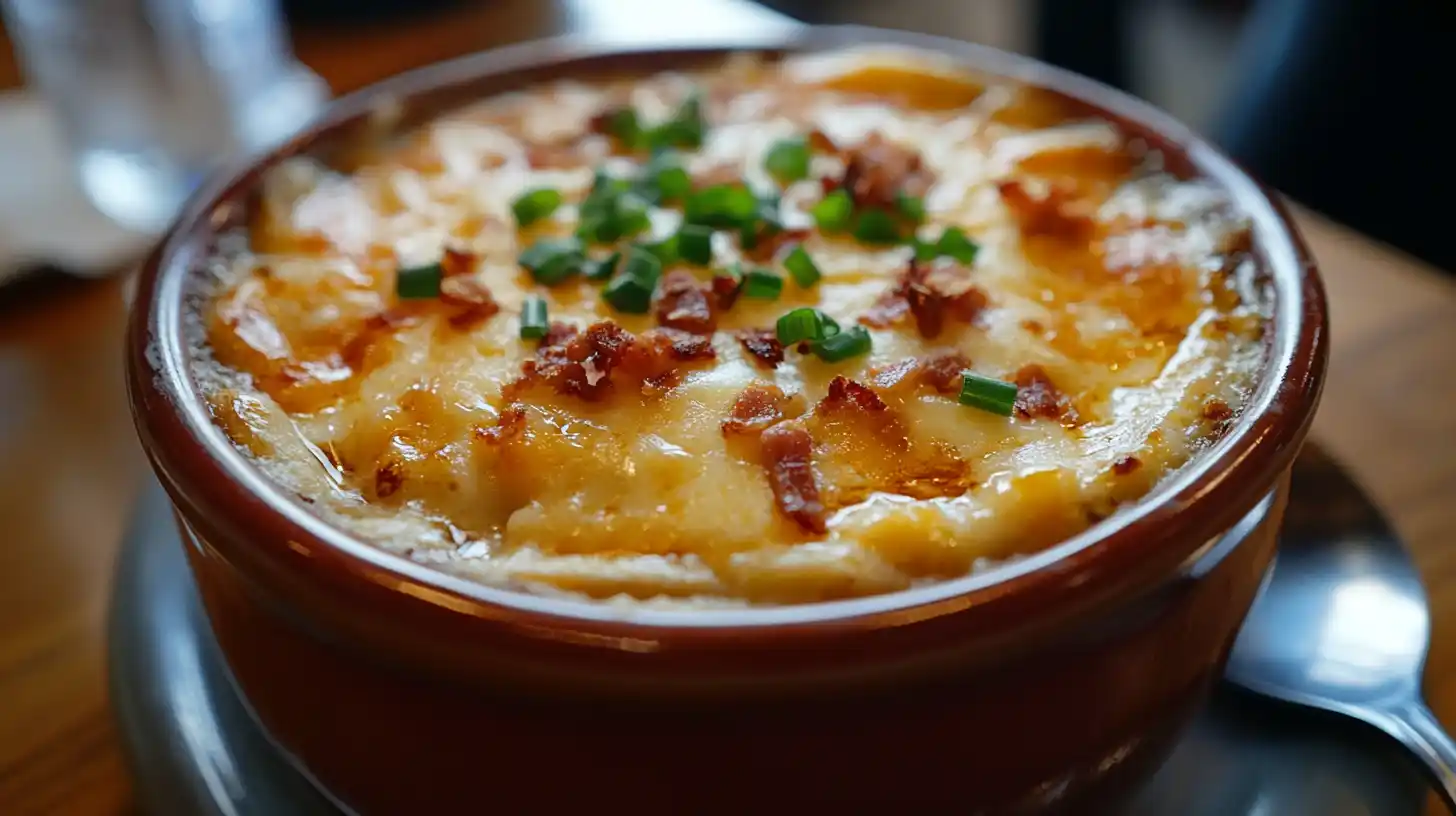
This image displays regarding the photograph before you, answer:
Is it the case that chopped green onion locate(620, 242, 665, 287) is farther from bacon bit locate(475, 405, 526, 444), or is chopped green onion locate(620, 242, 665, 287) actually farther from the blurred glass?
the blurred glass

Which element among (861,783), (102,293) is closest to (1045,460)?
(861,783)

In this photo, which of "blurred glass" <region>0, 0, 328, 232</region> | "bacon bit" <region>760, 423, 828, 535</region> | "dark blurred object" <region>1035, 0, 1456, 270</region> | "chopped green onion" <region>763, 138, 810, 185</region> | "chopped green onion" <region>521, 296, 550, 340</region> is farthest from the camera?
"dark blurred object" <region>1035, 0, 1456, 270</region>

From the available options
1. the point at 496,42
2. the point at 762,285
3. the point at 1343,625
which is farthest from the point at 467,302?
the point at 496,42

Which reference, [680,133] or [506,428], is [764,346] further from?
[680,133]

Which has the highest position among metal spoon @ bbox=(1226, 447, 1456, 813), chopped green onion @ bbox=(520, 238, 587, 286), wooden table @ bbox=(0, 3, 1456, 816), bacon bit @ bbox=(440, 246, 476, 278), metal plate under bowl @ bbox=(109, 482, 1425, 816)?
chopped green onion @ bbox=(520, 238, 587, 286)

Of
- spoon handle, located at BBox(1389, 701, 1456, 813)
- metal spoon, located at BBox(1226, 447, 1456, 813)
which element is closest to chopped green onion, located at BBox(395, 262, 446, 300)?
metal spoon, located at BBox(1226, 447, 1456, 813)

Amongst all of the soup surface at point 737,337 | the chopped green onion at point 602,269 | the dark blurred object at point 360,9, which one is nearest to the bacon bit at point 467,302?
the soup surface at point 737,337

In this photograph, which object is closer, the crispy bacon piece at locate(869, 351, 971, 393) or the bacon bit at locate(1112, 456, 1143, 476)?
the bacon bit at locate(1112, 456, 1143, 476)
